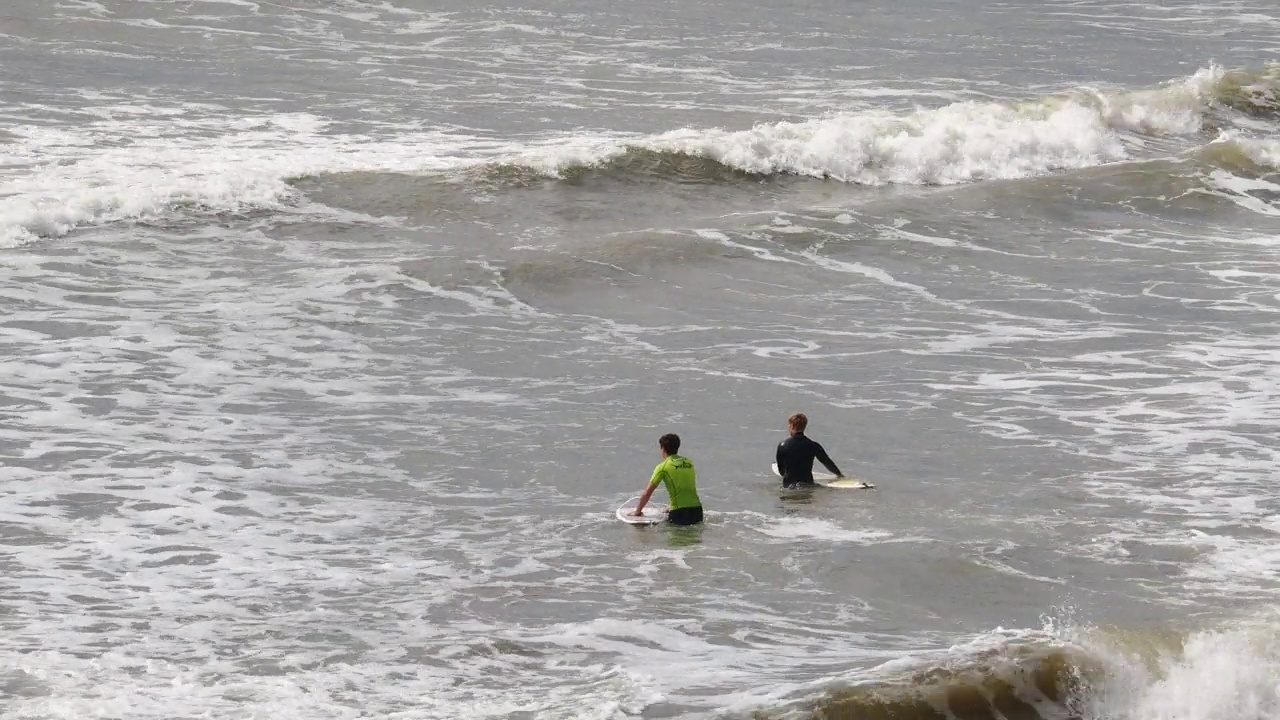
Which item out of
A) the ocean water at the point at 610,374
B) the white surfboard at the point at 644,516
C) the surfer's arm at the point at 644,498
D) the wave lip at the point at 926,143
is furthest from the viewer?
the wave lip at the point at 926,143

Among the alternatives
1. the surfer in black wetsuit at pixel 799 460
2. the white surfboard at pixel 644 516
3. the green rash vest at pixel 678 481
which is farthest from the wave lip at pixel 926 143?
the green rash vest at pixel 678 481

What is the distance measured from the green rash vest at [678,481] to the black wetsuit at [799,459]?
1341mm

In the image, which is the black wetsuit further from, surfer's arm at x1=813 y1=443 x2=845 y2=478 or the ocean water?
the ocean water

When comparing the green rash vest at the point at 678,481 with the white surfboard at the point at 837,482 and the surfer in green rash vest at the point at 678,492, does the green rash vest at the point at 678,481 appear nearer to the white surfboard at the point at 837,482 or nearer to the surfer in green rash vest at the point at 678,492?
the surfer in green rash vest at the point at 678,492

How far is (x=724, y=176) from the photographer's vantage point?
2778cm

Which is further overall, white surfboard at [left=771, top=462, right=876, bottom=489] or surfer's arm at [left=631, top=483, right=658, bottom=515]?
white surfboard at [left=771, top=462, right=876, bottom=489]

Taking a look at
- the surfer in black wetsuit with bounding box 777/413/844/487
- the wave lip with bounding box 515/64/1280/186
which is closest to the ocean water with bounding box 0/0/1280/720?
the wave lip with bounding box 515/64/1280/186

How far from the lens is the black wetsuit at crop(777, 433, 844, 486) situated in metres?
15.4

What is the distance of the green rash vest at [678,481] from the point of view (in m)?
14.3

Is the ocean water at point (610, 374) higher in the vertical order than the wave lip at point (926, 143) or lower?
lower

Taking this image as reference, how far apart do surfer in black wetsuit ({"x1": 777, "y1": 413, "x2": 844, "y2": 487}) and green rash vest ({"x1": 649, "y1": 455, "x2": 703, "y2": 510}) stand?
134 centimetres

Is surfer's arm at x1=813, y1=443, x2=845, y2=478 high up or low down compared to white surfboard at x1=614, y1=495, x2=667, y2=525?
up

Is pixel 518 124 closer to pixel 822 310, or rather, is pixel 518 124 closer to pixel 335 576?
pixel 822 310

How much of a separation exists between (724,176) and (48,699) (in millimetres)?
18813
